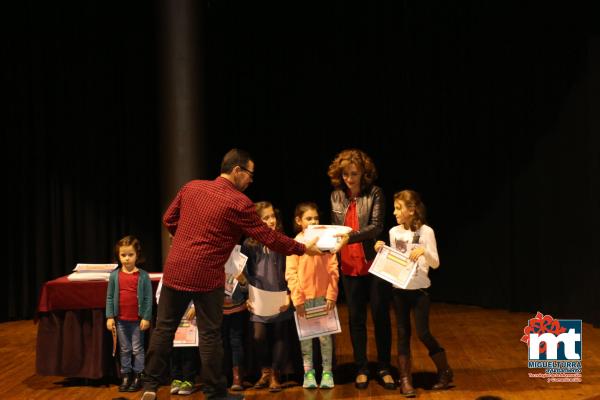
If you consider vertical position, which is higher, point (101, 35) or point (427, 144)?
point (101, 35)

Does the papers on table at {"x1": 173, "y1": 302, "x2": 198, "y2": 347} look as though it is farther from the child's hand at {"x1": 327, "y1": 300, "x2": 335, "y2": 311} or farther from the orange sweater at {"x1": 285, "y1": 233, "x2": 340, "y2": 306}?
the child's hand at {"x1": 327, "y1": 300, "x2": 335, "y2": 311}

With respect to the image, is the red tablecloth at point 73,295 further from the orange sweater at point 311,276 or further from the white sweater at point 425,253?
the white sweater at point 425,253

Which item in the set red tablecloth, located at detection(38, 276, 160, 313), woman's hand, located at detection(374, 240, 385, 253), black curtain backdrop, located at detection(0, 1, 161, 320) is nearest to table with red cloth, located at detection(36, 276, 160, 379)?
red tablecloth, located at detection(38, 276, 160, 313)

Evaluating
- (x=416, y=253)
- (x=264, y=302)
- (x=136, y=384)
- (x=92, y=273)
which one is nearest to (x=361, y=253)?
(x=416, y=253)

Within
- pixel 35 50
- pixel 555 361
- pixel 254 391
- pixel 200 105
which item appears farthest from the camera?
pixel 35 50

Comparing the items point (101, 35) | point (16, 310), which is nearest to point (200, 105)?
point (101, 35)

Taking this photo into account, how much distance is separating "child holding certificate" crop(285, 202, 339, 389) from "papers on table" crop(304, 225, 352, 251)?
0.60 feet

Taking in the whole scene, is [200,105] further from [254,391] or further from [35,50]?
[254,391]

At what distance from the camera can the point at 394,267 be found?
466 cm

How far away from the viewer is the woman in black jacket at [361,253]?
492 centimetres

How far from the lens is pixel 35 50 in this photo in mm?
8078

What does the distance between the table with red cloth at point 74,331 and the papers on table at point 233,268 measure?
580 millimetres

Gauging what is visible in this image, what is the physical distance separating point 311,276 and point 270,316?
1.21 ft

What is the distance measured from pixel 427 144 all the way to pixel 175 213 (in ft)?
15.2
